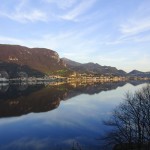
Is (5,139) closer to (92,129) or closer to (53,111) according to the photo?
(92,129)

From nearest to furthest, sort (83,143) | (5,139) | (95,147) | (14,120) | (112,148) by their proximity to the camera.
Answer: (112,148) → (95,147) → (83,143) → (5,139) → (14,120)

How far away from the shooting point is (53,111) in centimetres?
7719

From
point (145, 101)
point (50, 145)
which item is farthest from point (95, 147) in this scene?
point (145, 101)

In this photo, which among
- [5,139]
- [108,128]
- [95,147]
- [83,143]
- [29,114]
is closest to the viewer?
[95,147]

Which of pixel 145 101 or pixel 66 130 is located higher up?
pixel 145 101

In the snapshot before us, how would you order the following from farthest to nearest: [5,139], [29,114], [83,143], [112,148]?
1. [29,114]
2. [5,139]
3. [83,143]
4. [112,148]

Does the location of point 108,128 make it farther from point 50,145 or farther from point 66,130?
point 50,145

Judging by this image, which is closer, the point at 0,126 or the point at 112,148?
the point at 112,148

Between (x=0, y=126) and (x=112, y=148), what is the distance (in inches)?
1066

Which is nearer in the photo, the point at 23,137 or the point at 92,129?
the point at 23,137

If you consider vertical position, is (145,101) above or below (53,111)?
above

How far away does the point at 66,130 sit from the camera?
51844 mm

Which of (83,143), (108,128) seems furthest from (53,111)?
(83,143)

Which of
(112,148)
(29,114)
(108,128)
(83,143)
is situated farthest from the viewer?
(29,114)
